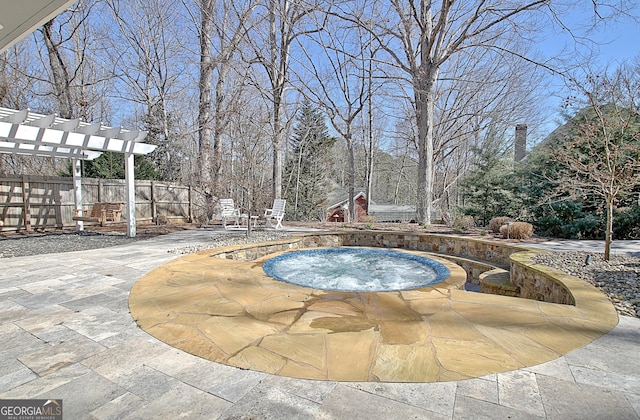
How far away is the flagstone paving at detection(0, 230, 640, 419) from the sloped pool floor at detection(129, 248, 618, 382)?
0.02m

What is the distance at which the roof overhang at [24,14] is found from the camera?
2198mm

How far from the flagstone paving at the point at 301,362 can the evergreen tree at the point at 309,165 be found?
49.0 feet

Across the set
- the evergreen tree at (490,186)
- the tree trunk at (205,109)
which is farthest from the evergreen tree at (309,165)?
the evergreen tree at (490,186)

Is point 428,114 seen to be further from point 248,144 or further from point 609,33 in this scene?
point 248,144

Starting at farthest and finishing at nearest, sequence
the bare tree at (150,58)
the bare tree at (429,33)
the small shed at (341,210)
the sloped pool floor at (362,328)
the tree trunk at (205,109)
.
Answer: the small shed at (341,210) < the bare tree at (150,58) < the tree trunk at (205,109) < the bare tree at (429,33) < the sloped pool floor at (362,328)

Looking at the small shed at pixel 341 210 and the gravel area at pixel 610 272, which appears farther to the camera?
the small shed at pixel 341 210

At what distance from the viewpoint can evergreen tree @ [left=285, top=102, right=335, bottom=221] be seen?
18562 millimetres

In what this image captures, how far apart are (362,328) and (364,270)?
3.19 meters

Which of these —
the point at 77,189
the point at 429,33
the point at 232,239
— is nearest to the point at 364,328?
the point at 232,239

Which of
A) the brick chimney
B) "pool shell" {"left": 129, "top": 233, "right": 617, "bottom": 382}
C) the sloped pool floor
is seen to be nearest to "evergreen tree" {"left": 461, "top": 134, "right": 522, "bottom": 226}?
the brick chimney

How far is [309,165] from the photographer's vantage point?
19.3 metres

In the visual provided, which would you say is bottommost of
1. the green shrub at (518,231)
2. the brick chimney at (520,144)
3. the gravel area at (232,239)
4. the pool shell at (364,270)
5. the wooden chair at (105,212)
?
the pool shell at (364,270)

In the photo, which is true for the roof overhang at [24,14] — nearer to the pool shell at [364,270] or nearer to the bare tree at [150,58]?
the pool shell at [364,270]

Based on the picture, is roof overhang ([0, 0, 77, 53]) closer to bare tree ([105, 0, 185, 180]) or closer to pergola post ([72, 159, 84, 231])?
pergola post ([72, 159, 84, 231])
